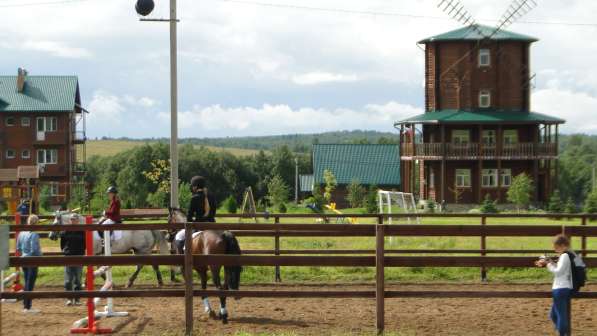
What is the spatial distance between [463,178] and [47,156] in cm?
3280

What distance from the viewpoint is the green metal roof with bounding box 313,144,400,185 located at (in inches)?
3141

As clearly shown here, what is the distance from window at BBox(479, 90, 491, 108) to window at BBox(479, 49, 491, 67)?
194 centimetres

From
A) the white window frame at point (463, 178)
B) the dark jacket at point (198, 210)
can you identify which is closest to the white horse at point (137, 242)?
the dark jacket at point (198, 210)

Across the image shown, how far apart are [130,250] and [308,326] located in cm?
730

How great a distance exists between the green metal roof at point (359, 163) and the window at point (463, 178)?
1688 centimetres

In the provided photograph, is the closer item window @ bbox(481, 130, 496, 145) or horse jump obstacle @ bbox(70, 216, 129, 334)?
horse jump obstacle @ bbox(70, 216, 129, 334)

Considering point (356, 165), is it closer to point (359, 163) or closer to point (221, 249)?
point (359, 163)

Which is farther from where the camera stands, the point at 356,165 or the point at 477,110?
the point at 356,165

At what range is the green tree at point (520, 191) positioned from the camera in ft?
189

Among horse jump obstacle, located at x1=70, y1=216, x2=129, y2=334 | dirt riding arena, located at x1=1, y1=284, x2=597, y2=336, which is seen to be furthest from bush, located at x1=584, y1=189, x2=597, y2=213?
horse jump obstacle, located at x1=70, y1=216, x2=129, y2=334

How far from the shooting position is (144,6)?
60.3 ft

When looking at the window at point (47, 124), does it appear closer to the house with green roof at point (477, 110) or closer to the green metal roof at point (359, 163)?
the green metal roof at point (359, 163)

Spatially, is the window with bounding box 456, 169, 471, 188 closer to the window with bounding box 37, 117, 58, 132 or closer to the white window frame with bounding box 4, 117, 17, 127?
the window with bounding box 37, 117, 58, 132

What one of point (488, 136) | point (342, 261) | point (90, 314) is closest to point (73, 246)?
point (90, 314)
